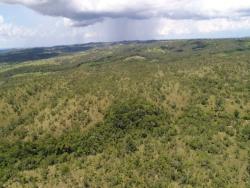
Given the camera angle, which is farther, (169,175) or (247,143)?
(247,143)

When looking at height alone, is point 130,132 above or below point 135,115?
below

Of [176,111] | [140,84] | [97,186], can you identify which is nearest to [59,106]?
[140,84]

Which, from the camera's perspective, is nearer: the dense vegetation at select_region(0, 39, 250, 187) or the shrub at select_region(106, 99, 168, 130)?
the dense vegetation at select_region(0, 39, 250, 187)

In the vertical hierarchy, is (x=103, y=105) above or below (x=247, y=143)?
above

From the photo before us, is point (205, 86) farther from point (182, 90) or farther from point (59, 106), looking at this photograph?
point (59, 106)

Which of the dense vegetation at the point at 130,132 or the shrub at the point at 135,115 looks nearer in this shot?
the dense vegetation at the point at 130,132

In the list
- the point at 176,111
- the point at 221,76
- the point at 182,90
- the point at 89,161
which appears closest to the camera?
the point at 89,161

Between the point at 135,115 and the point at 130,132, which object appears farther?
the point at 135,115

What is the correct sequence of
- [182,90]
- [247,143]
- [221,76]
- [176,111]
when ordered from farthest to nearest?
[221,76], [182,90], [176,111], [247,143]
